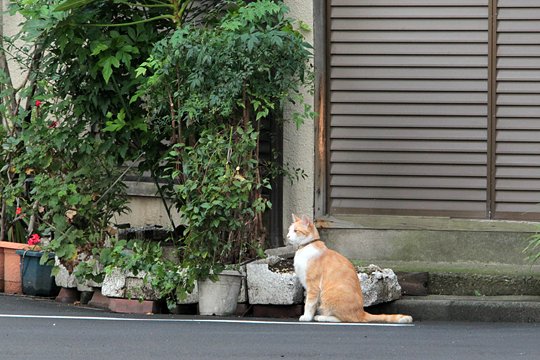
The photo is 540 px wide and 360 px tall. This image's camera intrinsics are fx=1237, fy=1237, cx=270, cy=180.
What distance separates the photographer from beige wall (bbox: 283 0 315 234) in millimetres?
11797

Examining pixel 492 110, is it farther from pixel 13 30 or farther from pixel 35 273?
pixel 13 30

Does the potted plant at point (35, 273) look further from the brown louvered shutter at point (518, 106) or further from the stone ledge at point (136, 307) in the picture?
the brown louvered shutter at point (518, 106)

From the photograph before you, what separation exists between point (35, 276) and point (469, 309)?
4128 millimetres

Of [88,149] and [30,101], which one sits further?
[30,101]

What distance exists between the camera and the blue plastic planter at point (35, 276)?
1173 centimetres

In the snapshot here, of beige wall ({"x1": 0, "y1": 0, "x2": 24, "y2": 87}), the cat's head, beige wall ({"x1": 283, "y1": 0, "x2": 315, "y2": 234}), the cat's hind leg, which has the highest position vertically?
beige wall ({"x1": 0, "y1": 0, "x2": 24, "y2": 87})

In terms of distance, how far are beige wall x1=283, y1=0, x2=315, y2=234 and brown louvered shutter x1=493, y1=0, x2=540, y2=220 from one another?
5.80ft

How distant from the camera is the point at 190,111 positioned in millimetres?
10430

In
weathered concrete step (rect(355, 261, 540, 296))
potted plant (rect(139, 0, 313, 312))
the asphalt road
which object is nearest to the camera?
the asphalt road

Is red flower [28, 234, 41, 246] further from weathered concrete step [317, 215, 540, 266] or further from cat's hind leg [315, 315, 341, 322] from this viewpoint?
cat's hind leg [315, 315, 341, 322]

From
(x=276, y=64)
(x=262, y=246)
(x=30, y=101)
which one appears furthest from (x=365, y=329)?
(x=30, y=101)

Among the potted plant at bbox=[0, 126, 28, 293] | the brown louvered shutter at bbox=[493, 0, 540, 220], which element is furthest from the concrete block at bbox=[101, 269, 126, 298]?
the brown louvered shutter at bbox=[493, 0, 540, 220]

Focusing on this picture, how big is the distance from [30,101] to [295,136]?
2698mm

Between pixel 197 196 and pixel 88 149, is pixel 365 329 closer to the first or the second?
pixel 197 196
